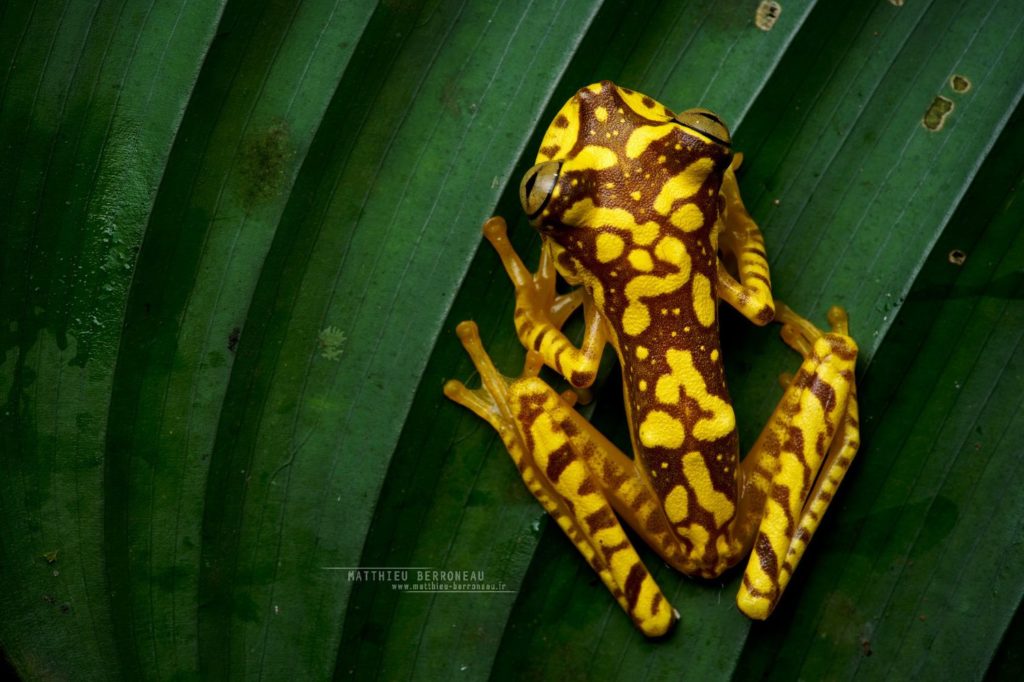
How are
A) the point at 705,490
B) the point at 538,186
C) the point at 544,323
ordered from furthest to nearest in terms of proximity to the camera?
1. the point at 544,323
2. the point at 705,490
3. the point at 538,186

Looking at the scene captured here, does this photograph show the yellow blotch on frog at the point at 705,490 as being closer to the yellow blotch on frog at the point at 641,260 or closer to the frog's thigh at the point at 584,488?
the frog's thigh at the point at 584,488

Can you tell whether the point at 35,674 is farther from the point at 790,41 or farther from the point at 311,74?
the point at 790,41

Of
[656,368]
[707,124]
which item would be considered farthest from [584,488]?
[707,124]

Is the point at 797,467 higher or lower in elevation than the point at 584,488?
higher

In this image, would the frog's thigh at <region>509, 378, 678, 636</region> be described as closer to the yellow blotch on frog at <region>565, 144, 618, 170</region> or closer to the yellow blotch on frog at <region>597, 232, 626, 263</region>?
the yellow blotch on frog at <region>597, 232, 626, 263</region>

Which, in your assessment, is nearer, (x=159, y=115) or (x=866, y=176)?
(x=159, y=115)

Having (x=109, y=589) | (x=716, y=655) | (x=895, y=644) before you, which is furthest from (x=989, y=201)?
(x=109, y=589)

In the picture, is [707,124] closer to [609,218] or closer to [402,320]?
[609,218]
